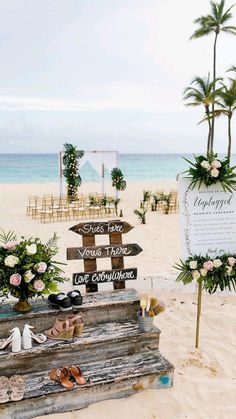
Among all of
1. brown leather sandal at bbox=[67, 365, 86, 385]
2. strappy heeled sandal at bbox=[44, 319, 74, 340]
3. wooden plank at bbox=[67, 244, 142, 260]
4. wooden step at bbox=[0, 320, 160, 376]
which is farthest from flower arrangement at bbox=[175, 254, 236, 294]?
brown leather sandal at bbox=[67, 365, 86, 385]

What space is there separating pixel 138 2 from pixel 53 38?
14.6ft

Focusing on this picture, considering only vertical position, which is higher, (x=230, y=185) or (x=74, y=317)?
(x=230, y=185)

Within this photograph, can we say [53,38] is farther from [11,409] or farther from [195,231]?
[11,409]

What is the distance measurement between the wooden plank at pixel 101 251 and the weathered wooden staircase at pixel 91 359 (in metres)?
0.41

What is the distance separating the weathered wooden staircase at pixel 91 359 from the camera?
276 cm

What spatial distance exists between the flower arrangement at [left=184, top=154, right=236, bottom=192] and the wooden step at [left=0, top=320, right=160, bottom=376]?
1.42m

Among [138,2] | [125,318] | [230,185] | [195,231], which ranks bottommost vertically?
[125,318]

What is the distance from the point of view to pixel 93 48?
15984 millimetres

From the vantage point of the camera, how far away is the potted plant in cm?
325

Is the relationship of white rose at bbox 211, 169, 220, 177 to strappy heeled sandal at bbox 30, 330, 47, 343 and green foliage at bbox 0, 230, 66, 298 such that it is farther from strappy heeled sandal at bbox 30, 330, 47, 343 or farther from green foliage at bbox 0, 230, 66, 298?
strappy heeled sandal at bbox 30, 330, 47, 343

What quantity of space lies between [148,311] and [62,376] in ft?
2.96

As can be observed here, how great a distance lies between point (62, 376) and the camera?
284cm

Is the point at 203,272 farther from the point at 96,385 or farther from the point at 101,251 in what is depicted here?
the point at 96,385

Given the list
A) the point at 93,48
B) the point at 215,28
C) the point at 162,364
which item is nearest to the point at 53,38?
the point at 93,48
